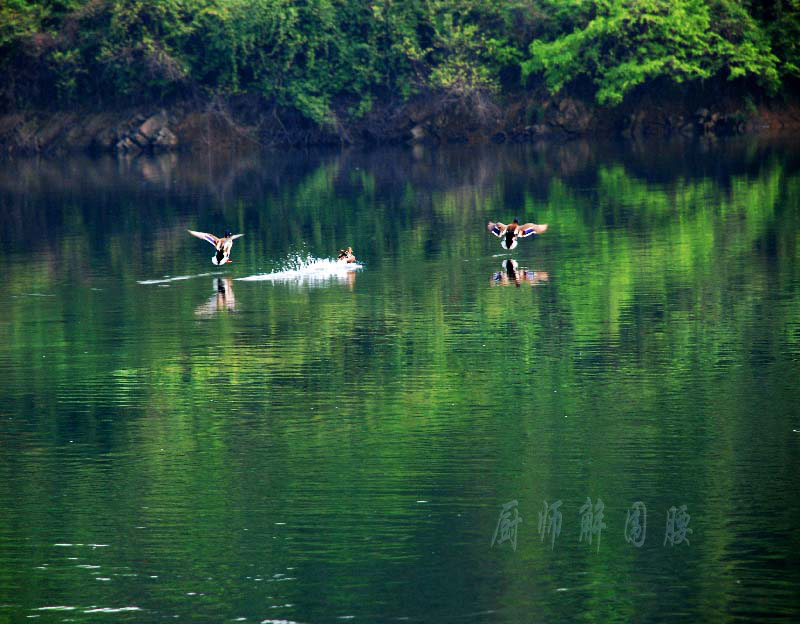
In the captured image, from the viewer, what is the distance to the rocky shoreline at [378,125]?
243 ft

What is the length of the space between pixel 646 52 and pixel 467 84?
8.60 metres

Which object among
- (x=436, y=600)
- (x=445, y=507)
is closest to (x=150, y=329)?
(x=445, y=507)

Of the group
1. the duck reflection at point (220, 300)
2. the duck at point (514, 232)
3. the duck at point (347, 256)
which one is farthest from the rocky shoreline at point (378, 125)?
the duck reflection at point (220, 300)

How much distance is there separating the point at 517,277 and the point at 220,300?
5770 millimetres

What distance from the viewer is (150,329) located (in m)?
25.5

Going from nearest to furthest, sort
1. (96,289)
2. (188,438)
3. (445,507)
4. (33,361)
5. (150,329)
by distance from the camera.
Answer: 1. (445,507)
2. (188,438)
3. (33,361)
4. (150,329)
5. (96,289)

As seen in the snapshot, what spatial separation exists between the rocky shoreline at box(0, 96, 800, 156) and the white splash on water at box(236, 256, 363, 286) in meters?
41.9

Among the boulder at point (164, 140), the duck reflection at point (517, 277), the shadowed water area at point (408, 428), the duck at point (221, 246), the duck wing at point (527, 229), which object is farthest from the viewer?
the boulder at point (164, 140)

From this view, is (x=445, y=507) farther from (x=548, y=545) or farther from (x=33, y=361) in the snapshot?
(x=33, y=361)

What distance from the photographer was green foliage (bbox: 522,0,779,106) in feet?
230

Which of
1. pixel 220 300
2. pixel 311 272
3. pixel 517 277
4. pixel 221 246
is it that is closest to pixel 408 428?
pixel 220 300

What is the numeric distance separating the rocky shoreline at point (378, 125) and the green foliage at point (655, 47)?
209 centimetres

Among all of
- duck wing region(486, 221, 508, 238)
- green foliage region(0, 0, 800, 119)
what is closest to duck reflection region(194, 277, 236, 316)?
duck wing region(486, 221, 508, 238)

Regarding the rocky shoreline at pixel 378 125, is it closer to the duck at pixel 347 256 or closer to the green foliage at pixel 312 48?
the green foliage at pixel 312 48
